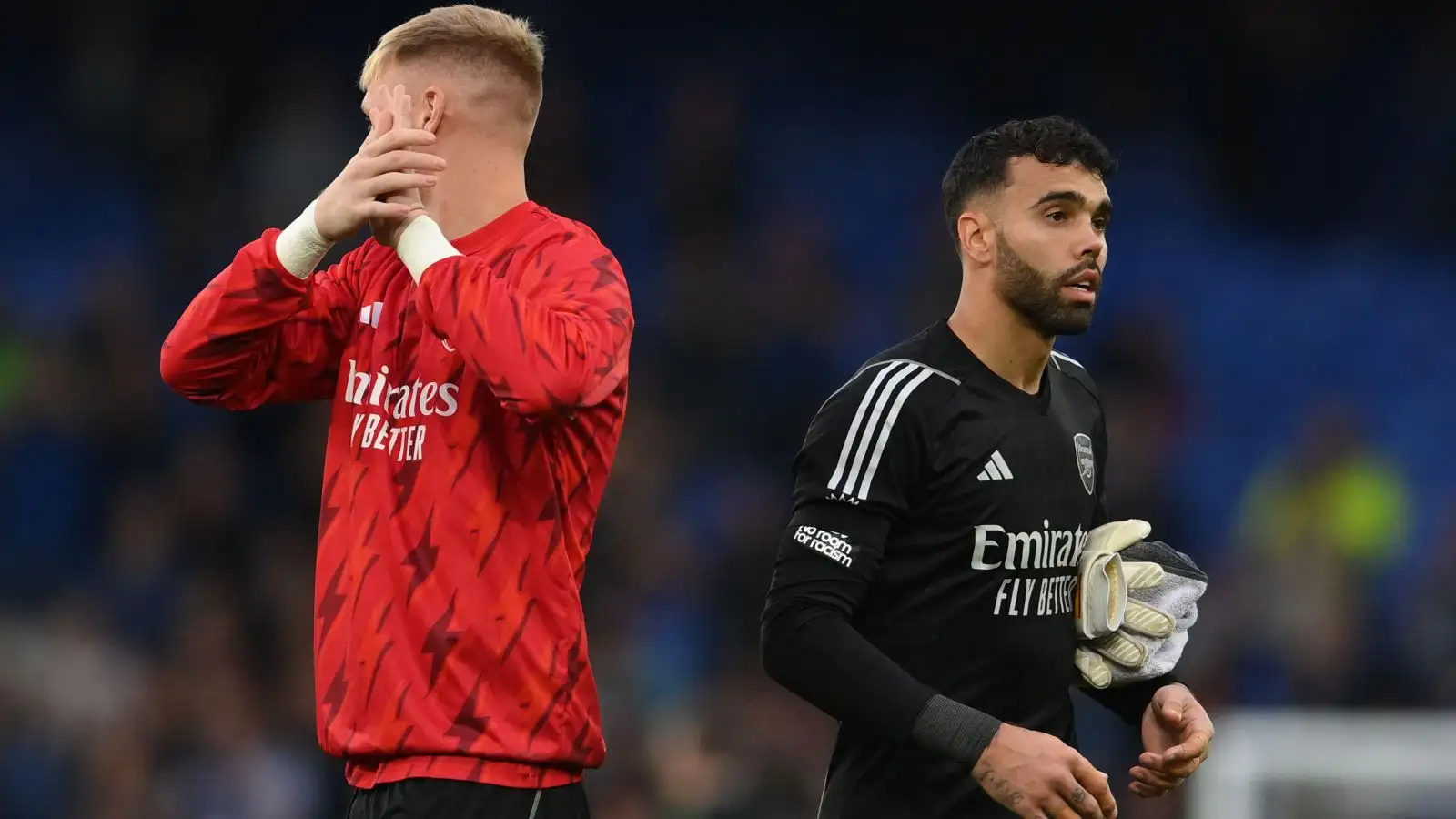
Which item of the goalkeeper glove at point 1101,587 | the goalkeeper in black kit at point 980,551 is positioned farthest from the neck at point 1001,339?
the goalkeeper glove at point 1101,587

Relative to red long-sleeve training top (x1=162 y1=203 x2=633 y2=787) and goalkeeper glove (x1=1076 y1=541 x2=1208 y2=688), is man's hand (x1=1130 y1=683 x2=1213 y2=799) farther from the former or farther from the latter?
red long-sleeve training top (x1=162 y1=203 x2=633 y2=787)

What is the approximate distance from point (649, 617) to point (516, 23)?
14.3ft

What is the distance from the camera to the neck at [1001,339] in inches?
134

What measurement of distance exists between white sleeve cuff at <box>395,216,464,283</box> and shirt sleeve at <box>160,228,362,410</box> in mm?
244

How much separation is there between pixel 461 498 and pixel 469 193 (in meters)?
0.51

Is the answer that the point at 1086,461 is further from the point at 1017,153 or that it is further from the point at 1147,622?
the point at 1017,153

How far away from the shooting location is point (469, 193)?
3.09 meters

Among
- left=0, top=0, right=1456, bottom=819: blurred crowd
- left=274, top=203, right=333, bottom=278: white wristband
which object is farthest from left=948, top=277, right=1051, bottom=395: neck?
left=0, top=0, right=1456, bottom=819: blurred crowd

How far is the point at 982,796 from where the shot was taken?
3238 mm

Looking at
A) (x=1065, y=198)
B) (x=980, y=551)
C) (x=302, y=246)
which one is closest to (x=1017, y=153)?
(x=1065, y=198)

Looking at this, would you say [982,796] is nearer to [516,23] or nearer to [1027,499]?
[1027,499]

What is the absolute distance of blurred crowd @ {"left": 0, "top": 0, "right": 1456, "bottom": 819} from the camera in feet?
22.7

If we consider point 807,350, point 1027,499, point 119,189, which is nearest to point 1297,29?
point 807,350

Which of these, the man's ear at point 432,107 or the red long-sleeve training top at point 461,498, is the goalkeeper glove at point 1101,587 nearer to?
the red long-sleeve training top at point 461,498
